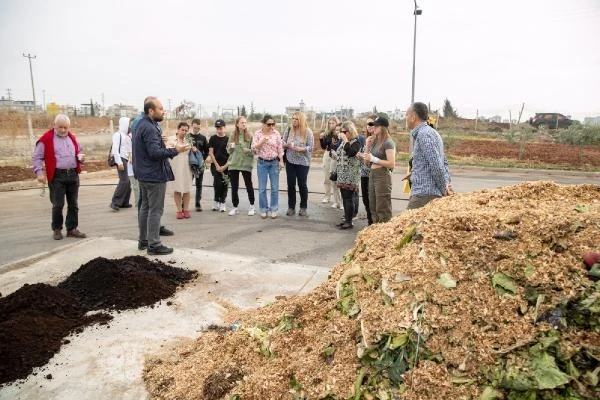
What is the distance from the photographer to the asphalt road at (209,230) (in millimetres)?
6855

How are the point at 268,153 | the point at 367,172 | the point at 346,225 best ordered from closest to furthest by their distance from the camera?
1. the point at 367,172
2. the point at 346,225
3. the point at 268,153

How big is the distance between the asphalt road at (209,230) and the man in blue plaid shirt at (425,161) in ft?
5.95

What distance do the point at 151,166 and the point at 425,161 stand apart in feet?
11.8

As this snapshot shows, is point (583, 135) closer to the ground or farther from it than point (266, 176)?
farther from it

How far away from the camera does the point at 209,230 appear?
8.12 meters

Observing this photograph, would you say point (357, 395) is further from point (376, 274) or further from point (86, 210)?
point (86, 210)

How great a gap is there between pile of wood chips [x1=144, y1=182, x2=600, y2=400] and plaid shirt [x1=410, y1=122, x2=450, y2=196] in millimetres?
1403

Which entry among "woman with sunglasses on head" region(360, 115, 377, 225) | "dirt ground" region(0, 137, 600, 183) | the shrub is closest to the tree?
"dirt ground" region(0, 137, 600, 183)

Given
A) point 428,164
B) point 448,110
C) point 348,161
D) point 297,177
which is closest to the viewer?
point 428,164

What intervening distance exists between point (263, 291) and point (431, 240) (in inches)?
101

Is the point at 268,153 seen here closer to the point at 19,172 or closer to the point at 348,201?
the point at 348,201

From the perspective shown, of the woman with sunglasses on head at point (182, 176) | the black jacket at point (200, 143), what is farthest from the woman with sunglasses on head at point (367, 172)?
the black jacket at point (200, 143)

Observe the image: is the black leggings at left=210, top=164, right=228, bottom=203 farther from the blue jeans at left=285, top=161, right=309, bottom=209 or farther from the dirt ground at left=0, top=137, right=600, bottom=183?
the dirt ground at left=0, top=137, right=600, bottom=183

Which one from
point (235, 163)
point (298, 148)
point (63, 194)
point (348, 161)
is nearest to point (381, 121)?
point (348, 161)
